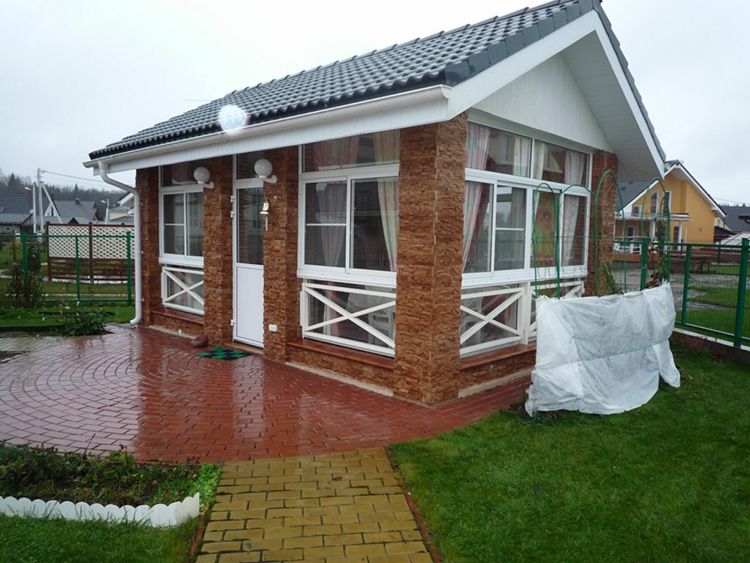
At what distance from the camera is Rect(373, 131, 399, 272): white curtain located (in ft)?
21.2

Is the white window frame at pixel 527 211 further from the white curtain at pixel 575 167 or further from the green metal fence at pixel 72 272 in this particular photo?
the green metal fence at pixel 72 272

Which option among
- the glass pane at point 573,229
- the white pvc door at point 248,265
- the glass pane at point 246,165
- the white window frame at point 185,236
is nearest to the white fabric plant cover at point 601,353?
the glass pane at point 573,229

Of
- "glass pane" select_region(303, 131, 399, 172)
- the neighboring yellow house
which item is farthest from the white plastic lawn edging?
the neighboring yellow house

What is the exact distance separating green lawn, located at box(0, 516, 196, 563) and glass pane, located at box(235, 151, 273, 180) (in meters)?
5.94

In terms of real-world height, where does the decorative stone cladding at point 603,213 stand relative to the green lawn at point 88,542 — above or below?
above

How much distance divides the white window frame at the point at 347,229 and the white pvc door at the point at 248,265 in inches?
39.2

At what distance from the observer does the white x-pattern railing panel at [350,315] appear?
22.4ft

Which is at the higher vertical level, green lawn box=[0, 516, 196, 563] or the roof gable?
the roof gable

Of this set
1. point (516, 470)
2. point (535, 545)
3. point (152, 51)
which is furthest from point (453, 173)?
point (152, 51)

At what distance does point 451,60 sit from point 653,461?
160 inches

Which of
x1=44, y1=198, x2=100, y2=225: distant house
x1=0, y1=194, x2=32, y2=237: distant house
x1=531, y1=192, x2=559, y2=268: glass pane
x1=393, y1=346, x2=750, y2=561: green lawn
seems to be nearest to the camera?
x1=393, y1=346, x2=750, y2=561: green lawn

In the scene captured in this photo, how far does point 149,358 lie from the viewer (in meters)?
8.06

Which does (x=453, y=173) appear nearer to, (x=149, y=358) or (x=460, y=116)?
(x=460, y=116)

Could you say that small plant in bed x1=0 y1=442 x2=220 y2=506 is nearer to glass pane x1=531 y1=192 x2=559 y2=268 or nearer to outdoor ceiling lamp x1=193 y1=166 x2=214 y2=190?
outdoor ceiling lamp x1=193 y1=166 x2=214 y2=190
